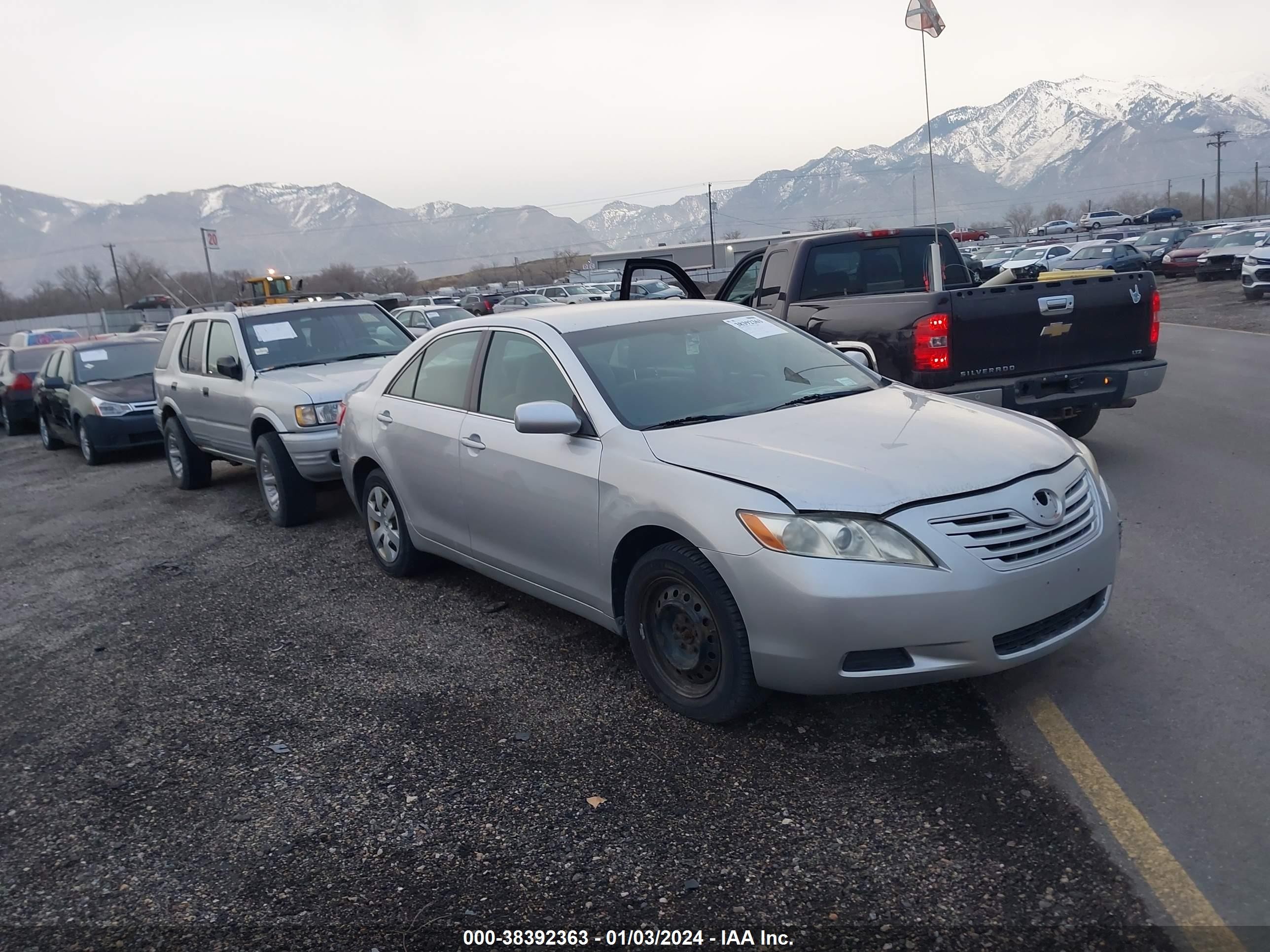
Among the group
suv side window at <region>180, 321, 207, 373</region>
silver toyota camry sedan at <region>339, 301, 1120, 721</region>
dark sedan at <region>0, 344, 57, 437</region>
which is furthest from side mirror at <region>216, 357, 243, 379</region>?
dark sedan at <region>0, 344, 57, 437</region>

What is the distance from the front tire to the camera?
Answer: 3658 millimetres

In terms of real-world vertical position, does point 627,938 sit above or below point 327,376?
below

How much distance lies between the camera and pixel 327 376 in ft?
27.0

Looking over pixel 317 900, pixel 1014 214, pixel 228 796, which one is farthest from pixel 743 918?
pixel 1014 214

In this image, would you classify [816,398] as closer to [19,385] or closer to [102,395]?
[102,395]

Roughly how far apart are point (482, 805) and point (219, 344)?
23.5 ft

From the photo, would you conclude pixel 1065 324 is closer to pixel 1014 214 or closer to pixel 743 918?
pixel 743 918

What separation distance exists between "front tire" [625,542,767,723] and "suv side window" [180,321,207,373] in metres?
7.12

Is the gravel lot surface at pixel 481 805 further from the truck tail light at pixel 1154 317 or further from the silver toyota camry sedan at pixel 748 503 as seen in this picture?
the truck tail light at pixel 1154 317

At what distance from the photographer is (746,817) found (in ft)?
10.7

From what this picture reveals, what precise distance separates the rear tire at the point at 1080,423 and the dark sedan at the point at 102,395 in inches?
416

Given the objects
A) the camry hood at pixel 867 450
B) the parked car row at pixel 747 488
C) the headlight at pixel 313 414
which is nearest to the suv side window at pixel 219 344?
the headlight at pixel 313 414

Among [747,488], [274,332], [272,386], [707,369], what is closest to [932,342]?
[707,369]

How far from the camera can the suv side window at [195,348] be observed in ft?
31.7
